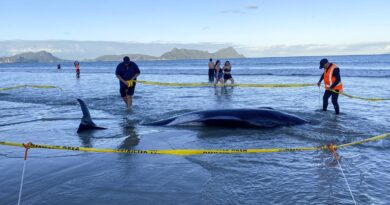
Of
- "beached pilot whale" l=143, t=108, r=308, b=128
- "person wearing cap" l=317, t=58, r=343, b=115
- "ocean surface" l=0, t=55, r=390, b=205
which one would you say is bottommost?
"ocean surface" l=0, t=55, r=390, b=205

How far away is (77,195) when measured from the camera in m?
5.08

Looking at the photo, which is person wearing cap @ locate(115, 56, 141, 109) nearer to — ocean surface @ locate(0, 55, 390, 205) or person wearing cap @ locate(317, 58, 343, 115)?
ocean surface @ locate(0, 55, 390, 205)

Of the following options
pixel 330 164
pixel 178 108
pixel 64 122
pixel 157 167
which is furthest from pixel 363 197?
pixel 178 108

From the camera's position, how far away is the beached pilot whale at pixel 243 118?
9.44m

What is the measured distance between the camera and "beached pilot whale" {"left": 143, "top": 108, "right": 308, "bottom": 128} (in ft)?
31.0

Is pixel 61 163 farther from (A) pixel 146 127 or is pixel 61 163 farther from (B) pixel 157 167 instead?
(A) pixel 146 127

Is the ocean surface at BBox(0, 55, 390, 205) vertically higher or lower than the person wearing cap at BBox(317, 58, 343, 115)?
lower

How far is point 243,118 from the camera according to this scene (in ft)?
31.0

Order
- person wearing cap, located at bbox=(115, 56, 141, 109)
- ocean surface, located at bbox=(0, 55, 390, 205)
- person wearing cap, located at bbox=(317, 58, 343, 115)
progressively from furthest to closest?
person wearing cap, located at bbox=(115, 56, 141, 109) < person wearing cap, located at bbox=(317, 58, 343, 115) < ocean surface, located at bbox=(0, 55, 390, 205)

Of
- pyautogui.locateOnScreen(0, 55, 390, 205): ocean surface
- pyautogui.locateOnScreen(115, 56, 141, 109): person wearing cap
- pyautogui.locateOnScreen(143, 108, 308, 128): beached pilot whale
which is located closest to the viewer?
pyautogui.locateOnScreen(0, 55, 390, 205): ocean surface

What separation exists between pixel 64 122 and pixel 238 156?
20.4 feet

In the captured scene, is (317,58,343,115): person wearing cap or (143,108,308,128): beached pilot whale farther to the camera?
(317,58,343,115): person wearing cap

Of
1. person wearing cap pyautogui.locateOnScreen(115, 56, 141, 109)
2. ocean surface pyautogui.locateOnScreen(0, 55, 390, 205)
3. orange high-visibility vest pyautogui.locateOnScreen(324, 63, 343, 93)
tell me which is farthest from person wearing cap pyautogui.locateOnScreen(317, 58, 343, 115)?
person wearing cap pyautogui.locateOnScreen(115, 56, 141, 109)

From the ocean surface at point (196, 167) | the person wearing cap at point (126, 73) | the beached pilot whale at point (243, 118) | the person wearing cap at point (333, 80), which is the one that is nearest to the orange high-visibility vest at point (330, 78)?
the person wearing cap at point (333, 80)
